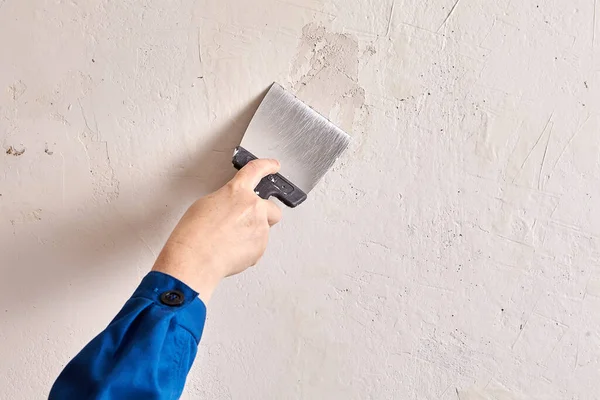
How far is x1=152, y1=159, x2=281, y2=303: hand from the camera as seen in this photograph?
0.76 meters

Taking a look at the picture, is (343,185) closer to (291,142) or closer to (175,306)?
(291,142)

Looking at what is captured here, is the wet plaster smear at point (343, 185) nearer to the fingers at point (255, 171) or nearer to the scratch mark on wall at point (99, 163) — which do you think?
the scratch mark on wall at point (99, 163)

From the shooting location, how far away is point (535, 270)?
38.5 inches

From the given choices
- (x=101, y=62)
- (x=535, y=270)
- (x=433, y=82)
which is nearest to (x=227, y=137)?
(x=101, y=62)

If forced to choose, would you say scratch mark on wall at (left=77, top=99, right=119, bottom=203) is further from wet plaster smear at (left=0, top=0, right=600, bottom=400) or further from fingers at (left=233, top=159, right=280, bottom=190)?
fingers at (left=233, top=159, right=280, bottom=190)

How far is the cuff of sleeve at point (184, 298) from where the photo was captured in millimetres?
696

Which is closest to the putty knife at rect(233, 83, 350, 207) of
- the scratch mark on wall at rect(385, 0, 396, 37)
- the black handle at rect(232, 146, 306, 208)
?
the black handle at rect(232, 146, 306, 208)

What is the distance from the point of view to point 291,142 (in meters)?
0.93

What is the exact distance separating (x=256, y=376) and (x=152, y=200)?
409 millimetres

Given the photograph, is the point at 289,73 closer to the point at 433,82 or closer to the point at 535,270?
the point at 433,82

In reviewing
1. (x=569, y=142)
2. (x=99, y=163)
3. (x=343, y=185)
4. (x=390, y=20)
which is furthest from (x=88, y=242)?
(x=569, y=142)

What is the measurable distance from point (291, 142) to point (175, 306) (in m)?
0.37

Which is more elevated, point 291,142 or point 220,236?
point 291,142

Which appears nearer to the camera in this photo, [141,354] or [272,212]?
[141,354]
